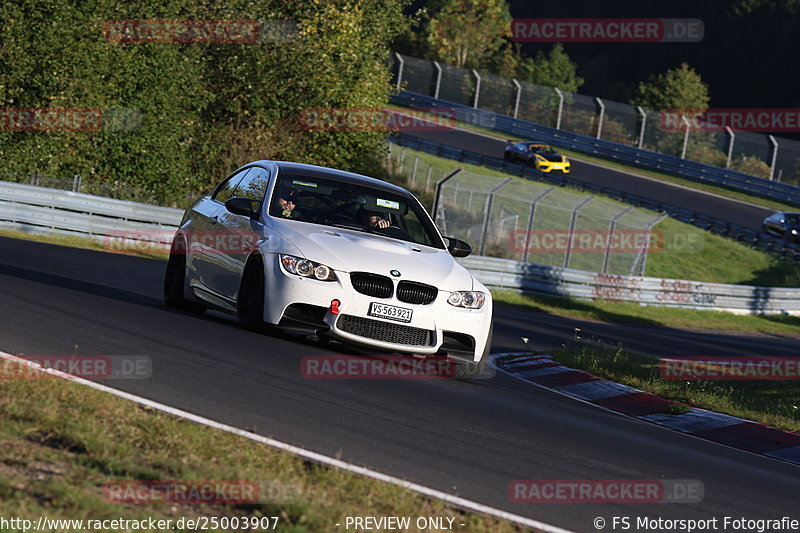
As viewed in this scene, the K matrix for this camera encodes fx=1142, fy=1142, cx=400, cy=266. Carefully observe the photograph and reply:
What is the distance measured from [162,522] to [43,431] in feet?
4.51

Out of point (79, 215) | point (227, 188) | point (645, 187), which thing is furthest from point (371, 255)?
point (645, 187)

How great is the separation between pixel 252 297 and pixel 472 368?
6.67 feet

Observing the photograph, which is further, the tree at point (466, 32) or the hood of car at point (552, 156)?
the tree at point (466, 32)

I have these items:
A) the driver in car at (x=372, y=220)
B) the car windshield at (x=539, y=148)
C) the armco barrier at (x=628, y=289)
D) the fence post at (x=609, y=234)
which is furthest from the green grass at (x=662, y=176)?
the driver in car at (x=372, y=220)

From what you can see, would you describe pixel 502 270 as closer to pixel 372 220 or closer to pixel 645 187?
pixel 372 220

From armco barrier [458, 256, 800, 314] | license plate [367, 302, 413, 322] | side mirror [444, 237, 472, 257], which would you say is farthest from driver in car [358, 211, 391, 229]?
armco barrier [458, 256, 800, 314]

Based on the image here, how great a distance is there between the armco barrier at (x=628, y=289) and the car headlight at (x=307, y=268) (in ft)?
53.6

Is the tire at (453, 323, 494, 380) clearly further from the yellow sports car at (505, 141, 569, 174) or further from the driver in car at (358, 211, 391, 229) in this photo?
the yellow sports car at (505, 141, 569, 174)

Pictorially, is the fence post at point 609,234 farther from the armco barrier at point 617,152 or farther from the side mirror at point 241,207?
the armco barrier at point 617,152

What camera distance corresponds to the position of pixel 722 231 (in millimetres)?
44156

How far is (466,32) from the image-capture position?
85750 millimetres

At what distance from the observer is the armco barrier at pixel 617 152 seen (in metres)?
54.7

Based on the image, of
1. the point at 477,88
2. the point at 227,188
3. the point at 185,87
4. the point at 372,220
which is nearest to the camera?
the point at 372,220

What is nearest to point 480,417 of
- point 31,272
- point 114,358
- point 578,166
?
point 114,358
